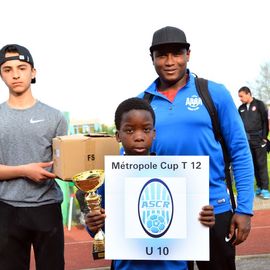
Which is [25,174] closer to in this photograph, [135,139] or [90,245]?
[135,139]

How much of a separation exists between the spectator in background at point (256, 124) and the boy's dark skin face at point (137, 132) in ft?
22.5

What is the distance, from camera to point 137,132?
218 cm

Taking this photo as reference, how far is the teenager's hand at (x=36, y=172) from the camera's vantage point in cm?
267

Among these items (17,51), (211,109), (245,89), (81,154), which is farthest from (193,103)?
(245,89)

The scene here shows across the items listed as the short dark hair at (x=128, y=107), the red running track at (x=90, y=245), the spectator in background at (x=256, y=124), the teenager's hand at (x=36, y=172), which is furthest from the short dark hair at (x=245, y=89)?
the short dark hair at (x=128, y=107)

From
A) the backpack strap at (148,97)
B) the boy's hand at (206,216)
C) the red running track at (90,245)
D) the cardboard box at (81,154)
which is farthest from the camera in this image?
the red running track at (90,245)

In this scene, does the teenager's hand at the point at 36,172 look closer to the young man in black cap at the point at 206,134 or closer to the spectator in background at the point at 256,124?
the young man in black cap at the point at 206,134

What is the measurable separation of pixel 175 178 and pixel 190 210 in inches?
6.0

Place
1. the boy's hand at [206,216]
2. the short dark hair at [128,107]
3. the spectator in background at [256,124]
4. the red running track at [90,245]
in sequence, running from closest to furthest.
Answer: the boy's hand at [206,216]
the short dark hair at [128,107]
the red running track at [90,245]
the spectator in background at [256,124]

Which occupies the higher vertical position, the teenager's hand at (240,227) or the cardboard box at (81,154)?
the cardboard box at (81,154)

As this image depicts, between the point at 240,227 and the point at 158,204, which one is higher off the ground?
the point at 158,204

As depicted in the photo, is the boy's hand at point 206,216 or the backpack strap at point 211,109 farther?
the backpack strap at point 211,109

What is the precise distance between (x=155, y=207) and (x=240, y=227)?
582 mm

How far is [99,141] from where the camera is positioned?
245cm
